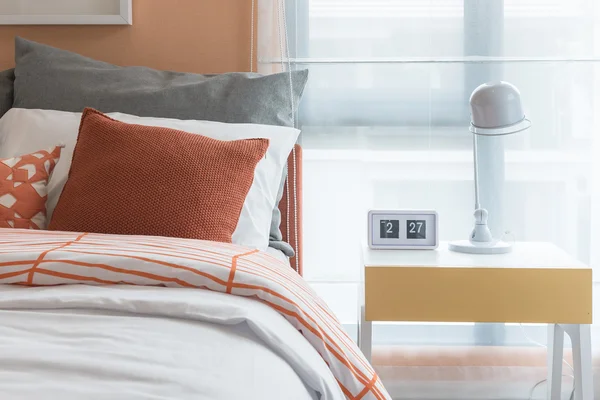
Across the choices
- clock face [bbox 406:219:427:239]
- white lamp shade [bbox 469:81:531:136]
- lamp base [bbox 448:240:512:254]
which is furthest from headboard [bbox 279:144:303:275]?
white lamp shade [bbox 469:81:531:136]

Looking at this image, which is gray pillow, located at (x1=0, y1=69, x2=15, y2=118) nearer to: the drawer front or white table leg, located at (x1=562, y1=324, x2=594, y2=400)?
the drawer front

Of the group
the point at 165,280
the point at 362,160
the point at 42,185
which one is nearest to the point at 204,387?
the point at 165,280

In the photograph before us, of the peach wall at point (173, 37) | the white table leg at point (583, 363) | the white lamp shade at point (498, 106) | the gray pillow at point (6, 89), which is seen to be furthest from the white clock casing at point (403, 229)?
the gray pillow at point (6, 89)

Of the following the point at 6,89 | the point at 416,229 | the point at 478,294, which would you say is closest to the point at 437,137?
the point at 416,229

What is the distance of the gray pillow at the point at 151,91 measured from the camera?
6.75 feet

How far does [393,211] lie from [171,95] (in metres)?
0.70

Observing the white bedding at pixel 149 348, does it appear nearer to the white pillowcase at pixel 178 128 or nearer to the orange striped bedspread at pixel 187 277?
the orange striped bedspread at pixel 187 277

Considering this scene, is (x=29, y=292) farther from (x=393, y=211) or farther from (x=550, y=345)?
(x=550, y=345)

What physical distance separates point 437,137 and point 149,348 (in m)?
1.64

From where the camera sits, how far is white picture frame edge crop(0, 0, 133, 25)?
236cm

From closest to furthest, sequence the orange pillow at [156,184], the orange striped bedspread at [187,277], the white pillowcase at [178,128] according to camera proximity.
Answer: the orange striped bedspread at [187,277] < the orange pillow at [156,184] < the white pillowcase at [178,128]

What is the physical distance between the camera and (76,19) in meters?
2.36

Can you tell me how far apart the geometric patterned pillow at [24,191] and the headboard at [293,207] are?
0.68m

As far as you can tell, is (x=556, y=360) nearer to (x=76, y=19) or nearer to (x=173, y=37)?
(x=173, y=37)
